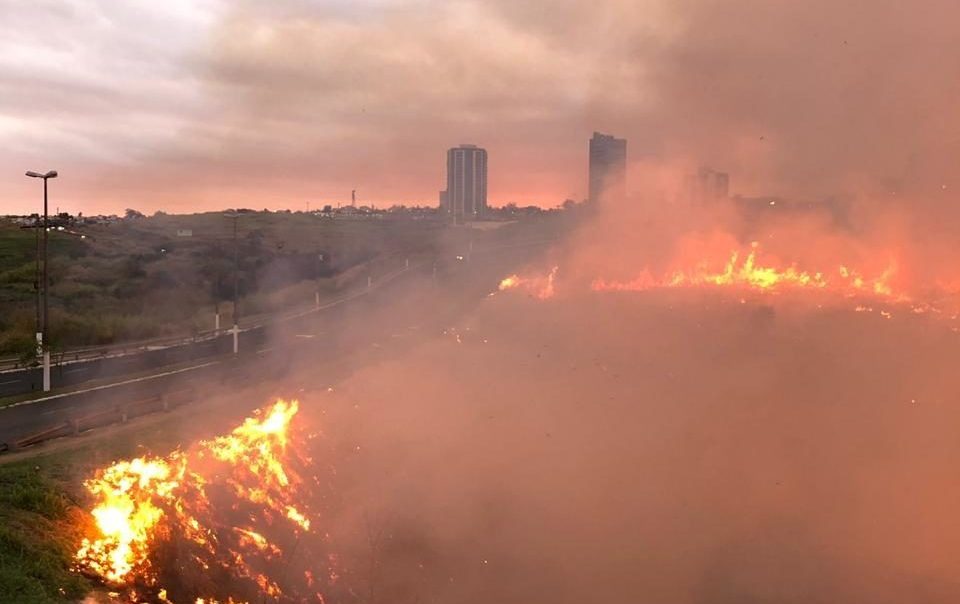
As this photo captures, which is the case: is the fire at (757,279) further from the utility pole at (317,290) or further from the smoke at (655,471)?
the utility pole at (317,290)

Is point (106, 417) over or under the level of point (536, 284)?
under

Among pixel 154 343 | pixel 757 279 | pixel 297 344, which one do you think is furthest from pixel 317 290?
pixel 757 279

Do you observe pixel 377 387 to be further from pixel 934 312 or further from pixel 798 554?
pixel 934 312

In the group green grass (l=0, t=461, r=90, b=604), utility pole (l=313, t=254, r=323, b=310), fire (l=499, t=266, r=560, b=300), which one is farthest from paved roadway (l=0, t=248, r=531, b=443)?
green grass (l=0, t=461, r=90, b=604)

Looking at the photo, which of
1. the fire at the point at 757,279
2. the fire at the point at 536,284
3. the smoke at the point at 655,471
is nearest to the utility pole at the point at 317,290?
the fire at the point at 536,284

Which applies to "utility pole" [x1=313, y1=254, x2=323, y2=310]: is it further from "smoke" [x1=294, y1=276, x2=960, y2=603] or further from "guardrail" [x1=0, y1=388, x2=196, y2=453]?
"guardrail" [x1=0, y1=388, x2=196, y2=453]

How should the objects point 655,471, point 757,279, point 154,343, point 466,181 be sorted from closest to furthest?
point 655,471
point 154,343
point 757,279
point 466,181

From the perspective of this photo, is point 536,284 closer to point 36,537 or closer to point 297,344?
point 297,344
